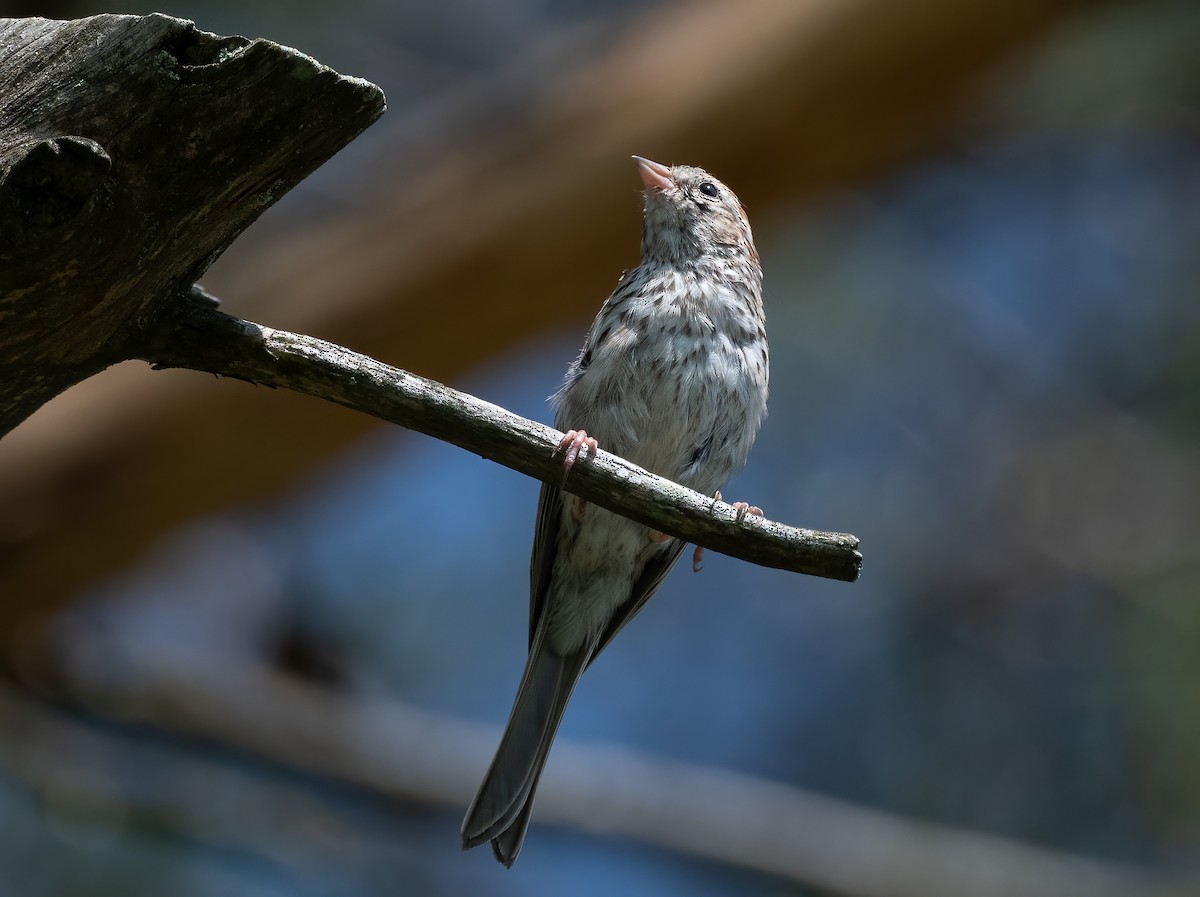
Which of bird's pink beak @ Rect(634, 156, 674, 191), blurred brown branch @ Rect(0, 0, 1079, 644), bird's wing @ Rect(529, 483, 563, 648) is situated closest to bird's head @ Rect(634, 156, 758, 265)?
bird's pink beak @ Rect(634, 156, 674, 191)

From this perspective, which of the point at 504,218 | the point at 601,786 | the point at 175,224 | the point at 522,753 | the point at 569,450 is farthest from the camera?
the point at 601,786

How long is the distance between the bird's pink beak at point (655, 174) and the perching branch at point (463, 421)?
224 cm

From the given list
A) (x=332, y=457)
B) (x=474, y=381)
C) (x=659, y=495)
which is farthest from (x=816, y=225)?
(x=659, y=495)

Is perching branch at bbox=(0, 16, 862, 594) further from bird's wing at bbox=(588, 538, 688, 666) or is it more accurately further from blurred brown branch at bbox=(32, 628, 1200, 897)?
blurred brown branch at bbox=(32, 628, 1200, 897)

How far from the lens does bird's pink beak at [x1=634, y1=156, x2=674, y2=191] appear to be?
4.28 metres

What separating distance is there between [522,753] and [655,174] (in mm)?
1938

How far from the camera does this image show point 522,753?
11.8 feet

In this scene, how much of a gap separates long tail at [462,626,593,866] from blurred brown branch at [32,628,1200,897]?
5.52ft

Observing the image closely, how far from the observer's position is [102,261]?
78.4 inches

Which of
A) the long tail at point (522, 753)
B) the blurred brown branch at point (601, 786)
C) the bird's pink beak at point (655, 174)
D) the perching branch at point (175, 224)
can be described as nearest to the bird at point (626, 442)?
the long tail at point (522, 753)

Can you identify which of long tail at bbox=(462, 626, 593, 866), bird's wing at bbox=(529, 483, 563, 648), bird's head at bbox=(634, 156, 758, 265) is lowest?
long tail at bbox=(462, 626, 593, 866)

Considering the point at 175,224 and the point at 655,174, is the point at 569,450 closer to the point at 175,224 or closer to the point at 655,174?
the point at 175,224

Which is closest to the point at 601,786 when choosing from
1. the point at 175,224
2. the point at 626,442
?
the point at 626,442

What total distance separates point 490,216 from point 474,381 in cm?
68
